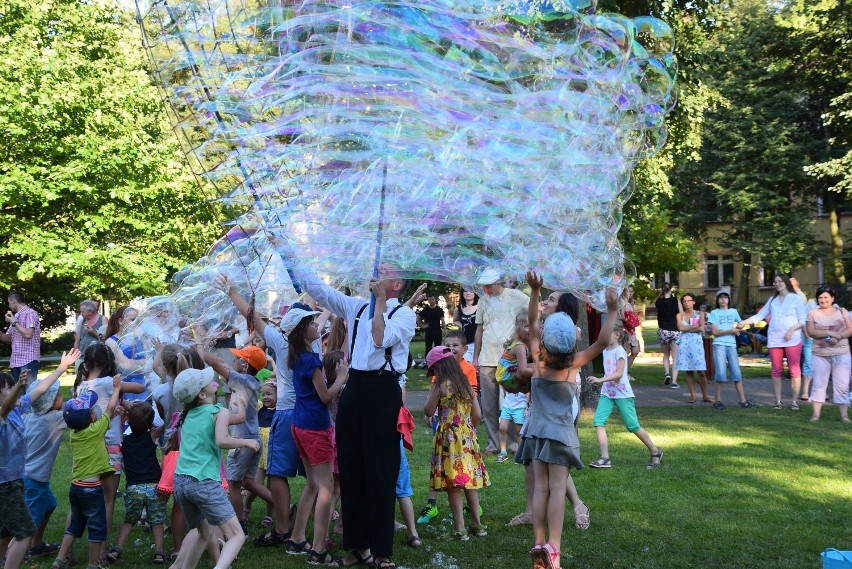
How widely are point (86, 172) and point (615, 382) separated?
1476 centimetres

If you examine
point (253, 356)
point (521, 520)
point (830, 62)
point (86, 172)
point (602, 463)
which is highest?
point (830, 62)

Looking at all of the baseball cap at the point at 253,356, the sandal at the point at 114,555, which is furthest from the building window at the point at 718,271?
the sandal at the point at 114,555

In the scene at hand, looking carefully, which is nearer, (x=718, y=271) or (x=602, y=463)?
(x=602, y=463)

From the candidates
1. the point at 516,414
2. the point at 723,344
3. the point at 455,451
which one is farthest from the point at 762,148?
the point at 455,451

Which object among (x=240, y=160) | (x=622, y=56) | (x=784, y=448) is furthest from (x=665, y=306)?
(x=240, y=160)

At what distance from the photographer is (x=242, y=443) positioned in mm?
5633

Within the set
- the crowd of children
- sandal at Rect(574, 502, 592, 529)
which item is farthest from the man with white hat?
sandal at Rect(574, 502, 592, 529)

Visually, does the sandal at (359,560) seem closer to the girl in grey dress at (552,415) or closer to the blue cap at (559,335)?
the girl in grey dress at (552,415)

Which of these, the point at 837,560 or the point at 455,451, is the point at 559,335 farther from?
the point at 837,560

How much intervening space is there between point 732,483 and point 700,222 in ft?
116

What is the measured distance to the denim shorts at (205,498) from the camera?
545 cm

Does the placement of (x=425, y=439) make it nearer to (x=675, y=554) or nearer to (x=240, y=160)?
(x=675, y=554)

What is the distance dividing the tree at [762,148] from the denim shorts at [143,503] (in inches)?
1334

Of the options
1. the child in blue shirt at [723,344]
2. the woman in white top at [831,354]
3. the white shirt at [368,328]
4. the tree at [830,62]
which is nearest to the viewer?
the white shirt at [368,328]
